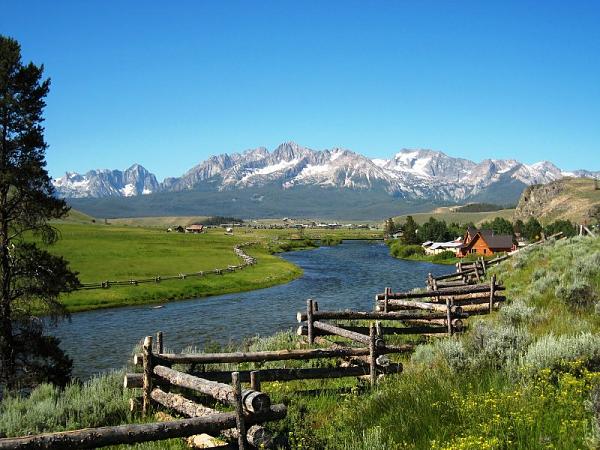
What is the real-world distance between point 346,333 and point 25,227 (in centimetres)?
1604

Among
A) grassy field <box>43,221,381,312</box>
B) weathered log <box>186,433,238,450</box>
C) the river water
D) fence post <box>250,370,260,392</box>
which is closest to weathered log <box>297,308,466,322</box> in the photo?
fence post <box>250,370,260,392</box>

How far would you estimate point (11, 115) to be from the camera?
22.8 metres

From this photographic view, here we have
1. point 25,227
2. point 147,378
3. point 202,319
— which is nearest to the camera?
point 147,378

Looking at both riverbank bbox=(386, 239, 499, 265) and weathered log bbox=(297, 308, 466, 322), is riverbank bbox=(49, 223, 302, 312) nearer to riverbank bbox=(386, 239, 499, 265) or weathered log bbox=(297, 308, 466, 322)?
weathered log bbox=(297, 308, 466, 322)

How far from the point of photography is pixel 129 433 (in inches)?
287

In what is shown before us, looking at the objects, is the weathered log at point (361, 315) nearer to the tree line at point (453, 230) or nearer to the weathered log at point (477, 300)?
the weathered log at point (477, 300)

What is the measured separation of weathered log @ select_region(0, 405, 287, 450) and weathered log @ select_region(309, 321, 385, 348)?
6221mm

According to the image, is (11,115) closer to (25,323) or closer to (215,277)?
(25,323)

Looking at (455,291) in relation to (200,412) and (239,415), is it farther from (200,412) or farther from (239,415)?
(239,415)

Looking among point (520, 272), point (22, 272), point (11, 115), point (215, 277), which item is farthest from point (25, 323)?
point (215, 277)

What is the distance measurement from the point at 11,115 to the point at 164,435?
2076 cm

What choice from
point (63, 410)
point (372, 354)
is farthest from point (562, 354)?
point (63, 410)

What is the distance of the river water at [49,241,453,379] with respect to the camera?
34781 mm

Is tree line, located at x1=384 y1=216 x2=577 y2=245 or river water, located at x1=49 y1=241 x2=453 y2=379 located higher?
tree line, located at x1=384 y1=216 x2=577 y2=245
